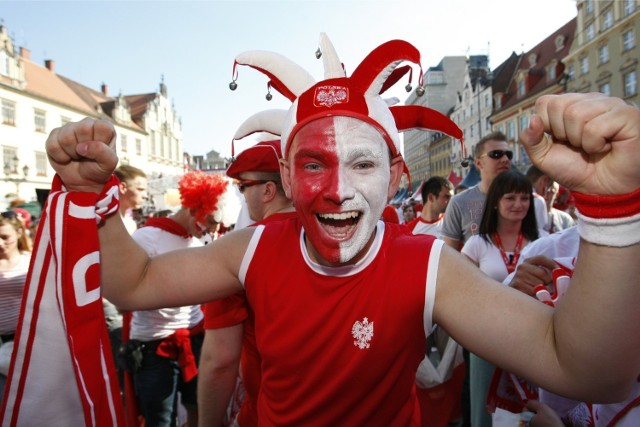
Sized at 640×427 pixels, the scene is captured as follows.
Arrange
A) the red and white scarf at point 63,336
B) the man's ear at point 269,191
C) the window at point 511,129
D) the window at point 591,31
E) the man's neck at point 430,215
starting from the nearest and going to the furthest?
the red and white scarf at point 63,336 → the man's ear at point 269,191 → the man's neck at point 430,215 → the window at point 591,31 → the window at point 511,129

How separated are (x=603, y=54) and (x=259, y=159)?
33.6 m

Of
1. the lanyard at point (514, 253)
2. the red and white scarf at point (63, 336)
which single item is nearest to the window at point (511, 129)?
the lanyard at point (514, 253)

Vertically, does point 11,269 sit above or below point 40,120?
below

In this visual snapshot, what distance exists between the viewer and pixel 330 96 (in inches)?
56.6

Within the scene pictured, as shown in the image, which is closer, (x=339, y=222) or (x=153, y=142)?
(x=339, y=222)

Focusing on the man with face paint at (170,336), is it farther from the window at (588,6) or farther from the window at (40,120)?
the window at (40,120)

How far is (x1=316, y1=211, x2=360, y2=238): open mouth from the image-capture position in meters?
1.34

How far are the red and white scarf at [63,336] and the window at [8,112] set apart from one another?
3582 centimetres

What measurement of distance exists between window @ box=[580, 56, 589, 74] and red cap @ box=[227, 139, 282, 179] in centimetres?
3452

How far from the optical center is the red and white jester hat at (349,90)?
1.42 meters

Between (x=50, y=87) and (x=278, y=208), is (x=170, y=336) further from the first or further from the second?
(x=50, y=87)

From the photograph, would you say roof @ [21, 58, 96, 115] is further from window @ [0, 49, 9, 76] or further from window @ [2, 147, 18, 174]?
window @ [2, 147, 18, 174]

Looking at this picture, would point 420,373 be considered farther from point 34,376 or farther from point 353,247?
point 34,376

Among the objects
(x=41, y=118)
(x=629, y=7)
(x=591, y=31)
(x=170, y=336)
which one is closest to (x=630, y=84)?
(x=629, y=7)
